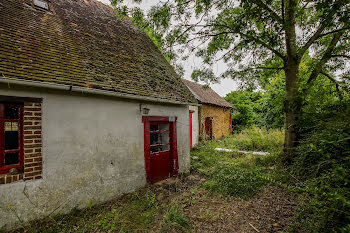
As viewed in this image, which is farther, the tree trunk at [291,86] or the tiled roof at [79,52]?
the tree trunk at [291,86]

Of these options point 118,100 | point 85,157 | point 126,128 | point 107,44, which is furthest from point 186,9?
point 85,157

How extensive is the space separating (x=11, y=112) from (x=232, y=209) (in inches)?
197

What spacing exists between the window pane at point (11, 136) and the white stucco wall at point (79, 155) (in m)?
0.52

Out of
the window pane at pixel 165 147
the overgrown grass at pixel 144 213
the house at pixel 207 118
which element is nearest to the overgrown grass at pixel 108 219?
the overgrown grass at pixel 144 213

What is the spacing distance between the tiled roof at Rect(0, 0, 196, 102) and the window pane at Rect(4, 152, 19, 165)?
5.14ft

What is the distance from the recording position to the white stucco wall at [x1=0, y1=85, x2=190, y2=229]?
10.3 ft

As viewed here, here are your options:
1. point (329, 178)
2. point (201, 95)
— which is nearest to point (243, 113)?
point (201, 95)

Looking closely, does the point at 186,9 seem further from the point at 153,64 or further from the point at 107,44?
the point at 107,44

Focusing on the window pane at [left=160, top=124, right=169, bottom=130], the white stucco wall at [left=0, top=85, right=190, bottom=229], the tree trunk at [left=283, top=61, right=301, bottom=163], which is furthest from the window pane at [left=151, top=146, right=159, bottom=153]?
the tree trunk at [left=283, top=61, right=301, bottom=163]

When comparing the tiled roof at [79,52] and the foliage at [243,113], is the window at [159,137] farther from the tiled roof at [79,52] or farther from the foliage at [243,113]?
the foliage at [243,113]

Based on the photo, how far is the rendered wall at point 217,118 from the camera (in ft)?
42.3

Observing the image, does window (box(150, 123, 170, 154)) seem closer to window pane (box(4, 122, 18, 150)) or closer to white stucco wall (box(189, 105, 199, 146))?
window pane (box(4, 122, 18, 150))

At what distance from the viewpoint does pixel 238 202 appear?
13.3ft

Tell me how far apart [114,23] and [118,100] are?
4.76 metres
